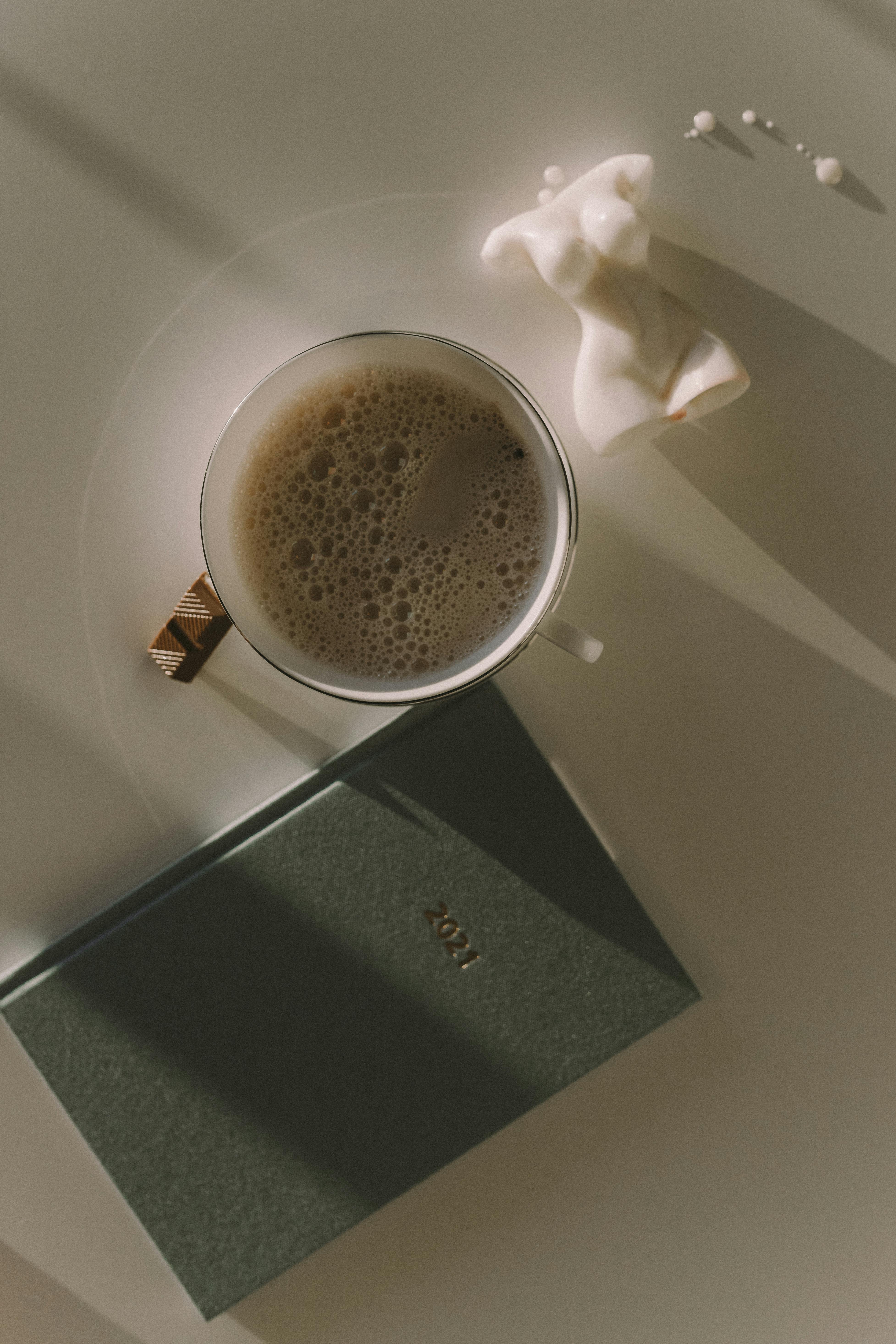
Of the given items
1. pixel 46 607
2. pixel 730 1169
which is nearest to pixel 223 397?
pixel 46 607

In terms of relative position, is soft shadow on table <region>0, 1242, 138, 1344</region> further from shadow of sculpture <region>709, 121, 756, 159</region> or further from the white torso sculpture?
shadow of sculpture <region>709, 121, 756, 159</region>

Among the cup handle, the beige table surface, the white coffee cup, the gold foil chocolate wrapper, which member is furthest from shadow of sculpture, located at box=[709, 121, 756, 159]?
the gold foil chocolate wrapper

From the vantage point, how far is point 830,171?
69 centimetres

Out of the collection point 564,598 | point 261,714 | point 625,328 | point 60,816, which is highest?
point 625,328

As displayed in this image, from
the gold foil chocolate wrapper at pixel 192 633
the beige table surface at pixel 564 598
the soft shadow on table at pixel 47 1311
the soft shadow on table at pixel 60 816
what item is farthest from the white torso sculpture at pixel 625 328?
the soft shadow on table at pixel 47 1311

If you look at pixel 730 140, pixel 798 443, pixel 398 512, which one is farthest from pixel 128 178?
pixel 798 443

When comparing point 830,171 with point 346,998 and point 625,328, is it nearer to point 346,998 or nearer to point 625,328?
A: point 625,328

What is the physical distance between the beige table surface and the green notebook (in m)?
0.04

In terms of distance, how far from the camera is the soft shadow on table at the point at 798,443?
0.70 meters

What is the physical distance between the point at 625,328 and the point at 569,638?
24 cm

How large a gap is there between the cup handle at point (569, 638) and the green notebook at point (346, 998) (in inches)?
4.7

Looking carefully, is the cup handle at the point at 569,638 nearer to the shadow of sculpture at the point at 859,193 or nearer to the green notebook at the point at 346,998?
the green notebook at the point at 346,998

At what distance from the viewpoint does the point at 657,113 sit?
694 mm

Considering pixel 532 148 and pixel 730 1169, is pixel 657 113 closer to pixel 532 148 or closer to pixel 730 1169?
pixel 532 148
